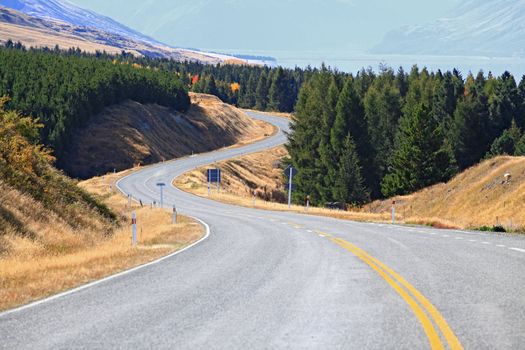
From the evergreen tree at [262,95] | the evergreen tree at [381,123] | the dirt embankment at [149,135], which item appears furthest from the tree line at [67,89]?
the evergreen tree at [262,95]

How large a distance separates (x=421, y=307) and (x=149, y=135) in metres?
103

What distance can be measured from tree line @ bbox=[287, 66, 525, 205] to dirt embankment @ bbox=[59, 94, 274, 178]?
27.5 m

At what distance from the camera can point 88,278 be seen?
13.6 m

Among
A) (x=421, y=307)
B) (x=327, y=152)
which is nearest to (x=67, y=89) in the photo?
(x=327, y=152)

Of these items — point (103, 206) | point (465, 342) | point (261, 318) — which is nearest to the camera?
point (465, 342)

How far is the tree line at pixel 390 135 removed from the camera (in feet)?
232

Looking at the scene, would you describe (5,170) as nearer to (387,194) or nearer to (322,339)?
(322,339)

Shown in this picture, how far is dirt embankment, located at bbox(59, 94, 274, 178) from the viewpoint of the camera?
323 feet

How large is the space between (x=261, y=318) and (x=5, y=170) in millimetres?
21816

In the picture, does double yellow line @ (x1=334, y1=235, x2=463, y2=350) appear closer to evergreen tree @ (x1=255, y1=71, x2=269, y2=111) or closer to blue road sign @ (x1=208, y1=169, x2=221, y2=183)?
blue road sign @ (x1=208, y1=169, x2=221, y2=183)

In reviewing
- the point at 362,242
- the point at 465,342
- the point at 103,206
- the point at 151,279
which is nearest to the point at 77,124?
the point at 103,206

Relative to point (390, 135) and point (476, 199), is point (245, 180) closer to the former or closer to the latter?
point (390, 135)

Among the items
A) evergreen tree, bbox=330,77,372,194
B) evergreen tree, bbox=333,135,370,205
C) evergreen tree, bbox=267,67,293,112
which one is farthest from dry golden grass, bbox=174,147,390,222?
evergreen tree, bbox=267,67,293,112

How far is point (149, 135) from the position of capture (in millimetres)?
111375
